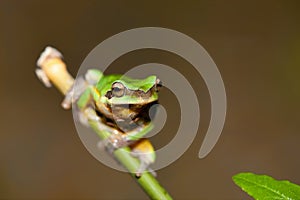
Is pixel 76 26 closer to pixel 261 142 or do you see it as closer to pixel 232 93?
pixel 232 93

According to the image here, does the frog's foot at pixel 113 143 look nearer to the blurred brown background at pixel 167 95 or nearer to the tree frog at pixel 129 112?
the tree frog at pixel 129 112

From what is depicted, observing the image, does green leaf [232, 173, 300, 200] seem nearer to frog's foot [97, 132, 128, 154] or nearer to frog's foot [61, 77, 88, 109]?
frog's foot [97, 132, 128, 154]

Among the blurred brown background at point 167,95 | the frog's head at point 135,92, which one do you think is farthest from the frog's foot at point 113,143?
the blurred brown background at point 167,95

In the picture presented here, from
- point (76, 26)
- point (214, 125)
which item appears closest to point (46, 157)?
point (76, 26)

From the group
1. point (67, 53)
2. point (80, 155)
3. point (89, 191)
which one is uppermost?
point (67, 53)

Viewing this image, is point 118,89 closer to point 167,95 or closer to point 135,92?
point 135,92

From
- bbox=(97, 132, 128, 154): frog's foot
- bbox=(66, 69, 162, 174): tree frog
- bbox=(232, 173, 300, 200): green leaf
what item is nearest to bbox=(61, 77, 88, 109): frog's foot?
bbox=(66, 69, 162, 174): tree frog
